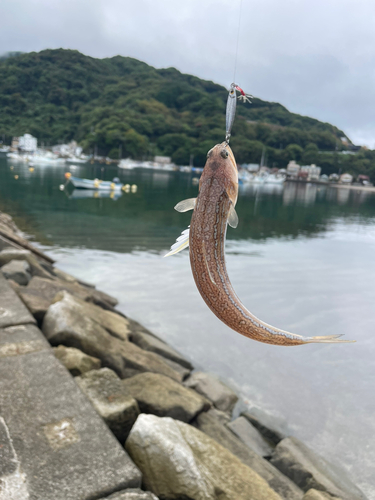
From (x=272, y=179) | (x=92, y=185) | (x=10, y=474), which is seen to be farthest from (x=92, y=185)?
(x=272, y=179)

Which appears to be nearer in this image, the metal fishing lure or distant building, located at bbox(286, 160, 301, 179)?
the metal fishing lure

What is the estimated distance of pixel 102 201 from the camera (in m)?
33.5

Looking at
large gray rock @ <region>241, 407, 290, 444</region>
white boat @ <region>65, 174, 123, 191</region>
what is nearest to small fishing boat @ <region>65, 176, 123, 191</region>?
white boat @ <region>65, 174, 123, 191</region>

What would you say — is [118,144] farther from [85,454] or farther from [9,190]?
[85,454]

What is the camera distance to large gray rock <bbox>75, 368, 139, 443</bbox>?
3988 mm

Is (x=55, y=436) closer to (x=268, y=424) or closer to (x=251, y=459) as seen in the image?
(x=251, y=459)

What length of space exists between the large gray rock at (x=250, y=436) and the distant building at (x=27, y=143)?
155 metres

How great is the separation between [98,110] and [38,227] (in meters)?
125

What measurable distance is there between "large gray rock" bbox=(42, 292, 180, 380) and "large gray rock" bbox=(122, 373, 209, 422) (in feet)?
2.03

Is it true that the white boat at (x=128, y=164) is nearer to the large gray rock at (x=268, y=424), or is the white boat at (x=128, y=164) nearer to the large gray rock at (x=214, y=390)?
the large gray rock at (x=214, y=390)

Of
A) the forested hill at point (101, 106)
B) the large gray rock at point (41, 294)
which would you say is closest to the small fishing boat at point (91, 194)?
the large gray rock at point (41, 294)

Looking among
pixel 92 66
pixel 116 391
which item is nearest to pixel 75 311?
pixel 116 391

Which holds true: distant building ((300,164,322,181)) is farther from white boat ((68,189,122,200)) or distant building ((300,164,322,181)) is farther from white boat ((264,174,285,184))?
white boat ((68,189,122,200))

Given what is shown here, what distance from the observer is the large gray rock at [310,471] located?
488 centimetres
